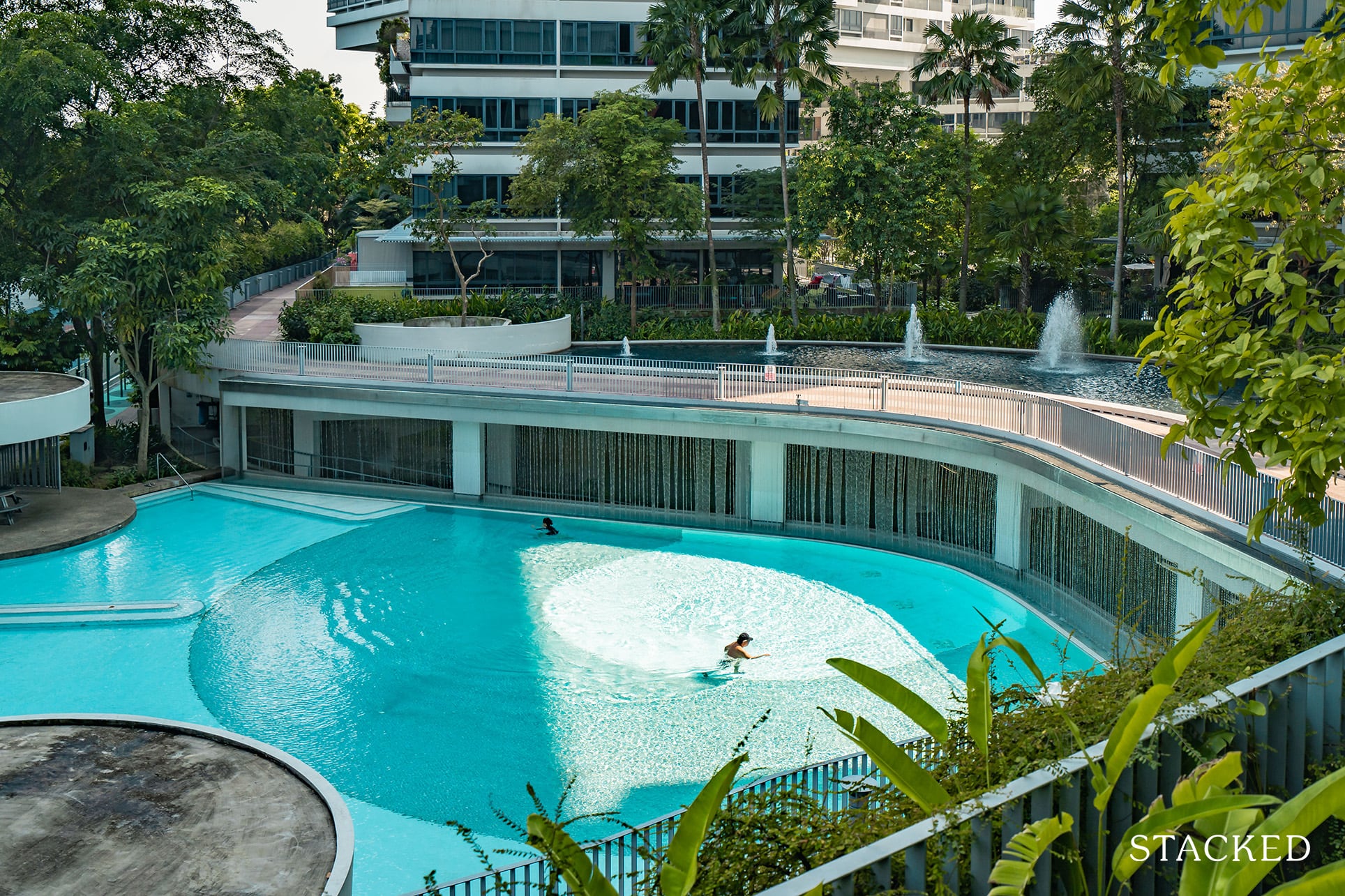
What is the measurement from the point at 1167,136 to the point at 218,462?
1475 inches

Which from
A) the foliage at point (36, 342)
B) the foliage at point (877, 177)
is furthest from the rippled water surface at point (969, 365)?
the foliage at point (36, 342)

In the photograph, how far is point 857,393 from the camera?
30.8 m

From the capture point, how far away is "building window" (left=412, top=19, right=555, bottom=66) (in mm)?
56344

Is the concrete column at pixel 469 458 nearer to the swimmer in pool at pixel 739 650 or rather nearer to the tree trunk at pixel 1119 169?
the swimmer in pool at pixel 739 650

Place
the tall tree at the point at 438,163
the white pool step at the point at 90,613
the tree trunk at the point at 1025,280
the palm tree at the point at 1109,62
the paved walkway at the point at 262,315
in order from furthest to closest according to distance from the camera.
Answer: the tree trunk at the point at 1025,280
the tall tree at the point at 438,163
the paved walkway at the point at 262,315
the palm tree at the point at 1109,62
the white pool step at the point at 90,613

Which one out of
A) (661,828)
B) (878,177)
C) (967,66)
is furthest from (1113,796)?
(967,66)

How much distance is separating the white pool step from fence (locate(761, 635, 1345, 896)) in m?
21.7

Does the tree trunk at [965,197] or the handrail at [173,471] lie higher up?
the tree trunk at [965,197]

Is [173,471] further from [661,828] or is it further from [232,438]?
[661,828]

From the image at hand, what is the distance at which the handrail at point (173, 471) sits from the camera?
1437 inches

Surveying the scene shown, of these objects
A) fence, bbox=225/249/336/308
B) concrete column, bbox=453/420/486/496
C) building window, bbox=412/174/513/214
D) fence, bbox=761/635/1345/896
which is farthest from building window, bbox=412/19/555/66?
fence, bbox=761/635/1345/896

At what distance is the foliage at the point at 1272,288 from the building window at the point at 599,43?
4751 centimetres

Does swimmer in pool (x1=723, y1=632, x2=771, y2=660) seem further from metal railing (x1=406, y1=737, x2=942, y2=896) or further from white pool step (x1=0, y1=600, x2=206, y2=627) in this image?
white pool step (x1=0, y1=600, x2=206, y2=627)

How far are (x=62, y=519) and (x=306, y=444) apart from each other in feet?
28.0
